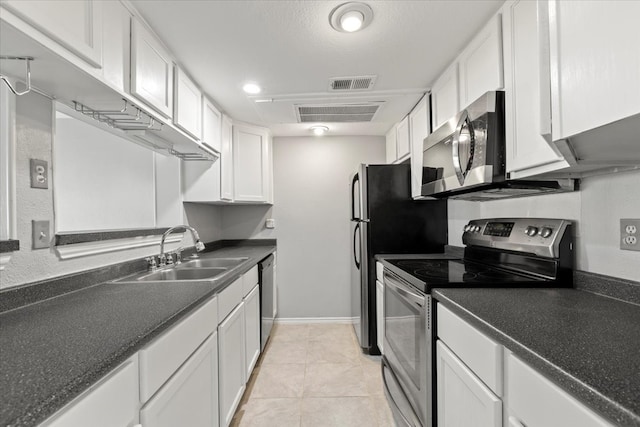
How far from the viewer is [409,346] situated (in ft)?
5.23

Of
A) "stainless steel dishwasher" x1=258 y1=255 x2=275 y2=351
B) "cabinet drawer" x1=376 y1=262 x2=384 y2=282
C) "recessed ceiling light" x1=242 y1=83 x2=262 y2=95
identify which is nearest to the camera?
"recessed ceiling light" x1=242 y1=83 x2=262 y2=95

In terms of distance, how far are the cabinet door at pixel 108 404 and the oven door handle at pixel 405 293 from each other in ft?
3.76

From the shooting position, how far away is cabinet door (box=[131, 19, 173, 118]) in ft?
4.43

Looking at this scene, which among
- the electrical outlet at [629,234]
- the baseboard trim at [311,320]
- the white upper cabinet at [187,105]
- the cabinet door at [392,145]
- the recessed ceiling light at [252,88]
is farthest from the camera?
the baseboard trim at [311,320]

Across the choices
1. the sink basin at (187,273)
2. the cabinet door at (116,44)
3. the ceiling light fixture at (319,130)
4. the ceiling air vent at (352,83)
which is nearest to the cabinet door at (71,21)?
the cabinet door at (116,44)

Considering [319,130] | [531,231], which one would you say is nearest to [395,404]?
[531,231]

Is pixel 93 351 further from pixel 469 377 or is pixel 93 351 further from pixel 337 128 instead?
pixel 337 128

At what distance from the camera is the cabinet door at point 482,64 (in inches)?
55.4

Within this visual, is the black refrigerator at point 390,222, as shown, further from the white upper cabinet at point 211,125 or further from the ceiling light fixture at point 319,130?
the white upper cabinet at point 211,125

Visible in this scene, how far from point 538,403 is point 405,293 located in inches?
36.7

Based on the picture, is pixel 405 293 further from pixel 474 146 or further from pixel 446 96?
pixel 446 96

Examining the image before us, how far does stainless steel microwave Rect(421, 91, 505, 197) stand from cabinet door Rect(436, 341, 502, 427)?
2.63ft

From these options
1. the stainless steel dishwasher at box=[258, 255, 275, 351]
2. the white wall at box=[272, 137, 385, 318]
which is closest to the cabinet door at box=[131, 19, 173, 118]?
the stainless steel dishwasher at box=[258, 255, 275, 351]

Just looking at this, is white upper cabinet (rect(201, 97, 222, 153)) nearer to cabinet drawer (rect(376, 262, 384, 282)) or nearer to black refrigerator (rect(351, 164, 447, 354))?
black refrigerator (rect(351, 164, 447, 354))
